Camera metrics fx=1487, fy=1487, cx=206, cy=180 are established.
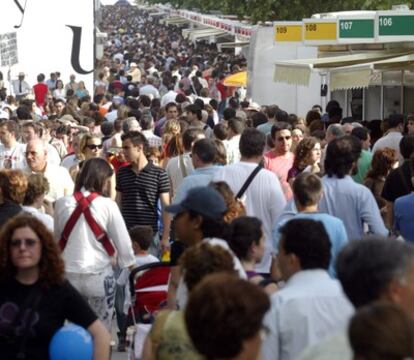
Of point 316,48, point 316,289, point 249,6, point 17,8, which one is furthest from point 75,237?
point 249,6

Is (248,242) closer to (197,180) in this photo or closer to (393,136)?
(197,180)

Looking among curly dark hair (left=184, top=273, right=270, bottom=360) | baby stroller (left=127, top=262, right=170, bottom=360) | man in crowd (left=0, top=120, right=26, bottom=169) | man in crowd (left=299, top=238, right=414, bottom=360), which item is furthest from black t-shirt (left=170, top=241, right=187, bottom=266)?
man in crowd (left=0, top=120, right=26, bottom=169)

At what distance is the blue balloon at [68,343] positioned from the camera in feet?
21.1

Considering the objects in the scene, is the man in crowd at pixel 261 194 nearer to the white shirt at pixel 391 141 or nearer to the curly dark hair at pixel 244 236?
the curly dark hair at pixel 244 236

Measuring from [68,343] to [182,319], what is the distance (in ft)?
2.80

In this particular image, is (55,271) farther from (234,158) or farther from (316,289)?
(234,158)

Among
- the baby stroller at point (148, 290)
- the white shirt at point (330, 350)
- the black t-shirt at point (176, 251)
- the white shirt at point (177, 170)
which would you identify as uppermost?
the white shirt at point (330, 350)

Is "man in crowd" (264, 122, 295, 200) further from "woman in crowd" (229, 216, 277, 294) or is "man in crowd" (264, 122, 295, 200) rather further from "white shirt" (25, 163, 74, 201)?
"woman in crowd" (229, 216, 277, 294)

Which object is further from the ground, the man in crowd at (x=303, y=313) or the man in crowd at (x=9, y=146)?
the man in crowd at (x=303, y=313)

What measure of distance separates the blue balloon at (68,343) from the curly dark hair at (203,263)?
660 millimetres

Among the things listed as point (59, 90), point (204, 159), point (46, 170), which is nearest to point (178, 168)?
point (46, 170)

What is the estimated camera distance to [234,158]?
14250 mm

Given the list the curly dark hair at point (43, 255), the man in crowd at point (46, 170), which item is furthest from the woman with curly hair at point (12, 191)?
the curly dark hair at point (43, 255)

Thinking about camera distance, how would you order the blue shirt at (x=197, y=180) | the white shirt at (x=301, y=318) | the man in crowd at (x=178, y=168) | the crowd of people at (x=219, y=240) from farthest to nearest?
the man in crowd at (x=178, y=168) → the blue shirt at (x=197, y=180) → the white shirt at (x=301, y=318) → the crowd of people at (x=219, y=240)
